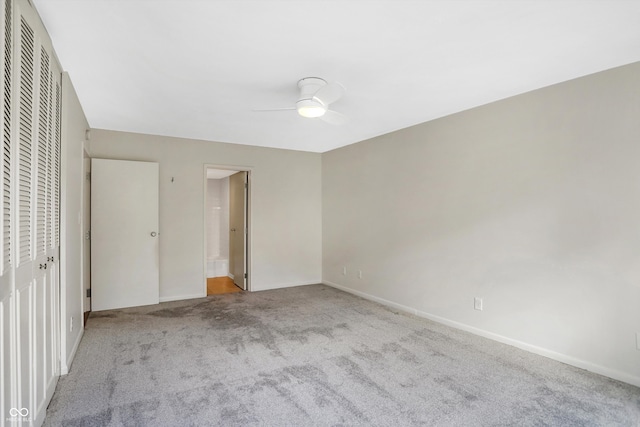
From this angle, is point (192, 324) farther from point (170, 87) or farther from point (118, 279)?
point (170, 87)

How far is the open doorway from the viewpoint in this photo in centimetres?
558

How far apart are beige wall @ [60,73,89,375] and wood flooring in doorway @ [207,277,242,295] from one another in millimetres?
2204

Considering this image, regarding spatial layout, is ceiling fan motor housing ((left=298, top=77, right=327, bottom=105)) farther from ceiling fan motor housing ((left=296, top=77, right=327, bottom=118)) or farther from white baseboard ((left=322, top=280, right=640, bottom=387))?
white baseboard ((left=322, top=280, right=640, bottom=387))

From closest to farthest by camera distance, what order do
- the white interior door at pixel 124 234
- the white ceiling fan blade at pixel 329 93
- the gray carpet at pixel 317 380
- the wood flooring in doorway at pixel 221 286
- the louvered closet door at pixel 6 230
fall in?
the louvered closet door at pixel 6 230 → the gray carpet at pixel 317 380 → the white ceiling fan blade at pixel 329 93 → the white interior door at pixel 124 234 → the wood flooring in doorway at pixel 221 286

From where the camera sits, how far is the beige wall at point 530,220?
2.55 meters

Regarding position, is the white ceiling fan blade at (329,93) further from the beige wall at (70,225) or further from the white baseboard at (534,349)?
the white baseboard at (534,349)

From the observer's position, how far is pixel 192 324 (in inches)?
150

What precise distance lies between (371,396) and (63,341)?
2389mm

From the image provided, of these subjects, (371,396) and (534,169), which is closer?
(371,396)

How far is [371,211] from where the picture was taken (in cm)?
496

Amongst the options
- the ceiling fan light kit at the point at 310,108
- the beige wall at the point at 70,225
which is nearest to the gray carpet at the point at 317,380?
the beige wall at the point at 70,225

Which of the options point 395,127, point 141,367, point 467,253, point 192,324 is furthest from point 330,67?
point 192,324

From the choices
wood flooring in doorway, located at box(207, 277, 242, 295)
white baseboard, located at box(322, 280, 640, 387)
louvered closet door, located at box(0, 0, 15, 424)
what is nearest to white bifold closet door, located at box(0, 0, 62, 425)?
louvered closet door, located at box(0, 0, 15, 424)

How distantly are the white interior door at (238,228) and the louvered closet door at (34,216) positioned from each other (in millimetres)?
3255
